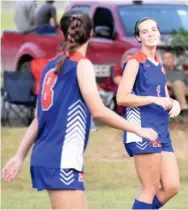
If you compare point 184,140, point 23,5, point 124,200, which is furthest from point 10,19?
point 124,200

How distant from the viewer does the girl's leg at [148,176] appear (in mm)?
8227

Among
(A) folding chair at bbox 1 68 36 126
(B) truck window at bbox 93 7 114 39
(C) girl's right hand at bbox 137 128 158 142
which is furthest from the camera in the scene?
(B) truck window at bbox 93 7 114 39

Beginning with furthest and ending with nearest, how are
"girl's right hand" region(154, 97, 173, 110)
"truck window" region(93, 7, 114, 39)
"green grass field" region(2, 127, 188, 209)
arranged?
"truck window" region(93, 7, 114, 39), "green grass field" region(2, 127, 188, 209), "girl's right hand" region(154, 97, 173, 110)

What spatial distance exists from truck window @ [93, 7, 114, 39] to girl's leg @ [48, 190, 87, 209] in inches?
453

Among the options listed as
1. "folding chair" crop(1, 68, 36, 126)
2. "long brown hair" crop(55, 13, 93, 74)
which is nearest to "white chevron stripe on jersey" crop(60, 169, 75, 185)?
"long brown hair" crop(55, 13, 93, 74)

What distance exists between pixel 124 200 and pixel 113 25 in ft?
23.2

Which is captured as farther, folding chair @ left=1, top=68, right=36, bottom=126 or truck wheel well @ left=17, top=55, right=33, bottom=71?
truck wheel well @ left=17, top=55, right=33, bottom=71

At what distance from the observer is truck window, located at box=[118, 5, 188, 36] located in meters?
18.0

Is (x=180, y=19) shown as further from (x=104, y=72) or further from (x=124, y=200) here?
(x=124, y=200)

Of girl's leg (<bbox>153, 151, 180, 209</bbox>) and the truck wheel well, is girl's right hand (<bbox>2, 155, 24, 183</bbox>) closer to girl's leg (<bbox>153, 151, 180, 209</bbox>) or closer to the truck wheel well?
girl's leg (<bbox>153, 151, 180, 209</bbox>)

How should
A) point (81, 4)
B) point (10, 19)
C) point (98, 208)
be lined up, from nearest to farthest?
1. point (98, 208)
2. point (81, 4)
3. point (10, 19)

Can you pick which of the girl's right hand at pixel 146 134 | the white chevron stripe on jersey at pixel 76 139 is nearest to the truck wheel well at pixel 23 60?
the white chevron stripe on jersey at pixel 76 139

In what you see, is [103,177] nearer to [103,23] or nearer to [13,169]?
[103,23]

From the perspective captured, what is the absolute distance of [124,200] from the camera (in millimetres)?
11352
